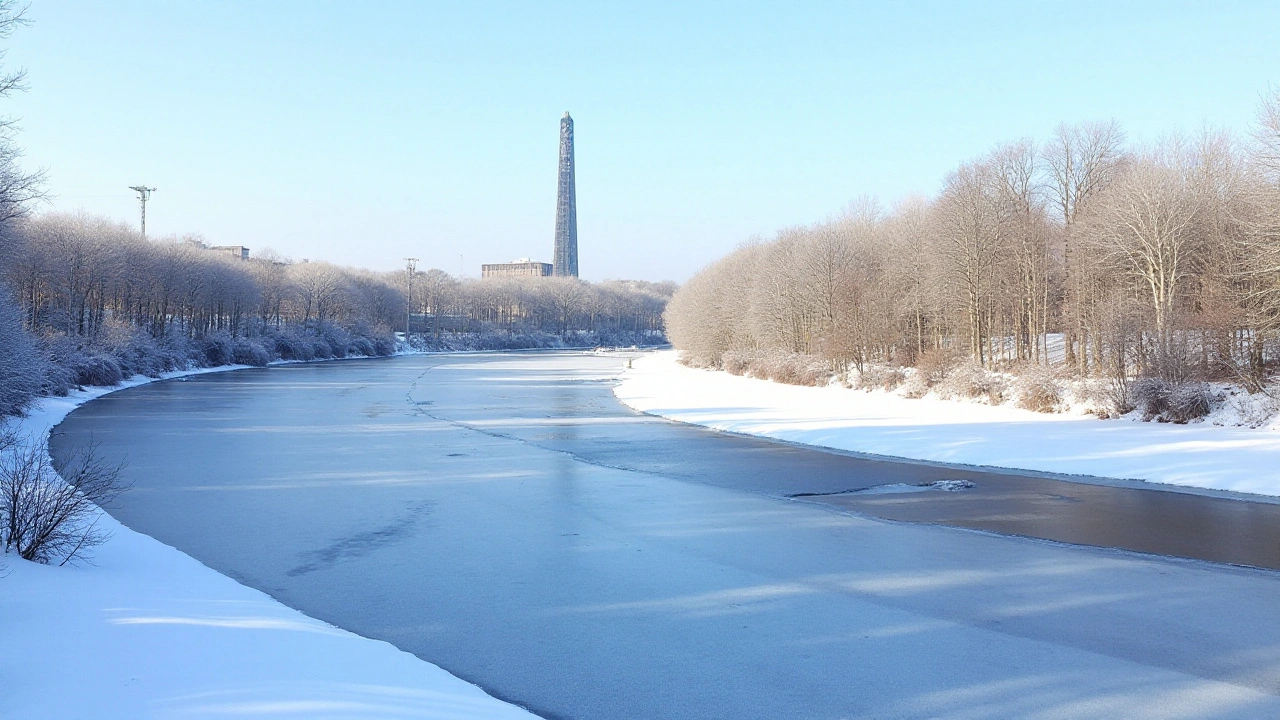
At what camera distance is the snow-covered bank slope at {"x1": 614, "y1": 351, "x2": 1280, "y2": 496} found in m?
15.2

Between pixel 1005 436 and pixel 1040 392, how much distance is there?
547cm

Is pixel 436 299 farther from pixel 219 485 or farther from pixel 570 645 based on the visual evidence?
pixel 570 645

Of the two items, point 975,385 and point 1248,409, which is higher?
point 975,385

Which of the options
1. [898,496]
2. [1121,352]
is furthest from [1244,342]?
[898,496]

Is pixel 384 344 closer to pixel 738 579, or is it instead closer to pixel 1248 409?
pixel 1248 409

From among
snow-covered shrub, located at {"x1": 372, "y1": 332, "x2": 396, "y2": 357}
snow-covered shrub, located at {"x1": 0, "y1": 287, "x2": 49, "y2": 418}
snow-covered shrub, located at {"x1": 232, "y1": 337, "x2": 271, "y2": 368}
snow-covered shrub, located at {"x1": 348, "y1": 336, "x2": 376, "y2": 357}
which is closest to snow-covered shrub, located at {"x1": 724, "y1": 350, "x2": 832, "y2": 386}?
snow-covered shrub, located at {"x1": 0, "y1": 287, "x2": 49, "y2": 418}

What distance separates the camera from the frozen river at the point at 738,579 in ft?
18.8

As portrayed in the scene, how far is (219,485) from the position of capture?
46.8 ft

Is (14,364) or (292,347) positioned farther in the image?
(292,347)

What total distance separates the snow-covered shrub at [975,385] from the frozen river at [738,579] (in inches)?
442

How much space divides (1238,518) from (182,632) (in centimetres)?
1270

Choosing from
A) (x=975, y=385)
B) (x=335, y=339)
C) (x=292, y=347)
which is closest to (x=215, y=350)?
(x=292, y=347)

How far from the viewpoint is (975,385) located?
89.5 feet

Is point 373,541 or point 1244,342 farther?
point 1244,342
